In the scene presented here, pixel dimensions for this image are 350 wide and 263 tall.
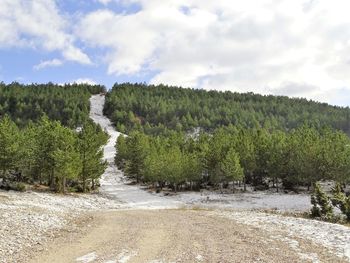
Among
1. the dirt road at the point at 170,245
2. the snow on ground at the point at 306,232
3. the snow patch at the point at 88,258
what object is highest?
the snow on ground at the point at 306,232

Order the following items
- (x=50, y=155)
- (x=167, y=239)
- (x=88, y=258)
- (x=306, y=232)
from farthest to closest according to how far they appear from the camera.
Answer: (x=50, y=155), (x=306, y=232), (x=167, y=239), (x=88, y=258)

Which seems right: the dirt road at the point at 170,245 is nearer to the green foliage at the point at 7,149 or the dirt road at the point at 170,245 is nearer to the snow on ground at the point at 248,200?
the snow on ground at the point at 248,200

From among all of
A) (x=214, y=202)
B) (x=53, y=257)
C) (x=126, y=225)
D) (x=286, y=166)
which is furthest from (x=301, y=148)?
(x=53, y=257)

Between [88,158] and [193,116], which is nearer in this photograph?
[88,158]

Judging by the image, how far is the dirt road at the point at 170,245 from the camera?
17812mm

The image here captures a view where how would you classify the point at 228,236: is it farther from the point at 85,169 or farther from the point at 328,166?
the point at 328,166

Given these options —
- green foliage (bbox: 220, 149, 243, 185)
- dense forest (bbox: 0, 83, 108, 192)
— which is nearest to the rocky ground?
dense forest (bbox: 0, 83, 108, 192)

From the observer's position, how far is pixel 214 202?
58.8 m

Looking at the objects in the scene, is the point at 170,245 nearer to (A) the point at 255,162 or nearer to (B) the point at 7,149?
(B) the point at 7,149

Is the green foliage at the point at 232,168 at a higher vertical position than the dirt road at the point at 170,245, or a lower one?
higher

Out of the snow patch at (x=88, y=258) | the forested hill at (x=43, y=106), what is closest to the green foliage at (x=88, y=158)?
the snow patch at (x=88, y=258)

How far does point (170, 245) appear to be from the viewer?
20.4 m

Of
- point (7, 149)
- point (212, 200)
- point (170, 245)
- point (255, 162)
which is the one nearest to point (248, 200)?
point (212, 200)

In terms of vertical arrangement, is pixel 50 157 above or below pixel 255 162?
below
